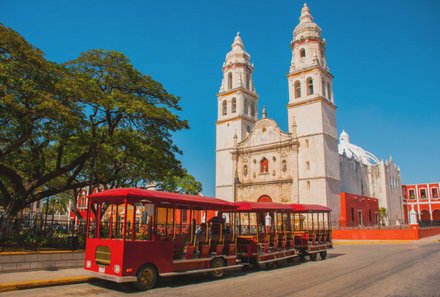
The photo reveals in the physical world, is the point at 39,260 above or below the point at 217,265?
above

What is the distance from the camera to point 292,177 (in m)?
35.8

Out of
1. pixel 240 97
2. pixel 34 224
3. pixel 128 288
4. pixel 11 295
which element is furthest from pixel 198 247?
pixel 240 97

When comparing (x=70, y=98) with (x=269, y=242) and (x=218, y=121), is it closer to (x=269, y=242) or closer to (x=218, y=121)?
(x=269, y=242)

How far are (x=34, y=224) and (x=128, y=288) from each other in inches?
220

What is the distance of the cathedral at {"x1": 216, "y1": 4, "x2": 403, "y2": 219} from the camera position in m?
34.7

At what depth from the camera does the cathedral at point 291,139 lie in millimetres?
34719

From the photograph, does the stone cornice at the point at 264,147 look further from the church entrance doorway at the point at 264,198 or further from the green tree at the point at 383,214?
the green tree at the point at 383,214

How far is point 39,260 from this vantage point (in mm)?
11602

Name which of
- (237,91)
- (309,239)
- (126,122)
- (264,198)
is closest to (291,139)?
(264,198)

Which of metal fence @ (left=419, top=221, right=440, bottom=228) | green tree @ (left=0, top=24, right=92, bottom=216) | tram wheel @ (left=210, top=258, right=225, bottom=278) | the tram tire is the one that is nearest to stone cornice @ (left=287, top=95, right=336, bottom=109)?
metal fence @ (left=419, top=221, right=440, bottom=228)

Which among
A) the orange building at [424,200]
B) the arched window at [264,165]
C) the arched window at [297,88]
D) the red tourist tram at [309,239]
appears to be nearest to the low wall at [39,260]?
the red tourist tram at [309,239]

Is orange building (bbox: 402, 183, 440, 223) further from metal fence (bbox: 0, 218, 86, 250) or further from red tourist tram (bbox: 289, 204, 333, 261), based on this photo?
metal fence (bbox: 0, 218, 86, 250)

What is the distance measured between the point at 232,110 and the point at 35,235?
3163 cm

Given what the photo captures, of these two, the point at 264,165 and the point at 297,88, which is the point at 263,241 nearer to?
the point at 264,165
